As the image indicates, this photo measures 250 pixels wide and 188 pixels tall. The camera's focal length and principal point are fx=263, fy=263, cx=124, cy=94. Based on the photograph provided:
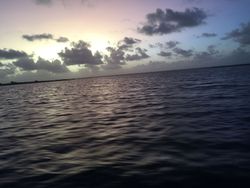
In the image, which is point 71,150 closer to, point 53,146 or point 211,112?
point 53,146

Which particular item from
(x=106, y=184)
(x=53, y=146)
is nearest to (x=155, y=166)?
(x=106, y=184)

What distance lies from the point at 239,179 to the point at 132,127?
32.0 ft

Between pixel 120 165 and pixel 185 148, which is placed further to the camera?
pixel 185 148

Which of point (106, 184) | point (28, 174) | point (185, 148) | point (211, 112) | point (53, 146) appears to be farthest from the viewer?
point (211, 112)

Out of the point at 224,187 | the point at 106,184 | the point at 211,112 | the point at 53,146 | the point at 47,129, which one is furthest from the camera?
the point at 211,112

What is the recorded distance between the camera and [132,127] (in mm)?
17375

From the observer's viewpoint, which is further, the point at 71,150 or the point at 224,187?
the point at 71,150

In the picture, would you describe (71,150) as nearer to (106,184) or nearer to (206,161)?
(106,184)

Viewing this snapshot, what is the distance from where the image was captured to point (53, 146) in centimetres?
1348

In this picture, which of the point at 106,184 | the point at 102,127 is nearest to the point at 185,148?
the point at 106,184

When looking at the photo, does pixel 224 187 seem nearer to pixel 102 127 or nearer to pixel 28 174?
pixel 28 174

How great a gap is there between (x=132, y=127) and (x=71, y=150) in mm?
5760

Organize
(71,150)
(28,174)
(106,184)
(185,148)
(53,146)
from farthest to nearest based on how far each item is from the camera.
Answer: (53,146) < (71,150) < (185,148) < (28,174) < (106,184)

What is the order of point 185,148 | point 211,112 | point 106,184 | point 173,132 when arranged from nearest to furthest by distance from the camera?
1. point 106,184
2. point 185,148
3. point 173,132
4. point 211,112
